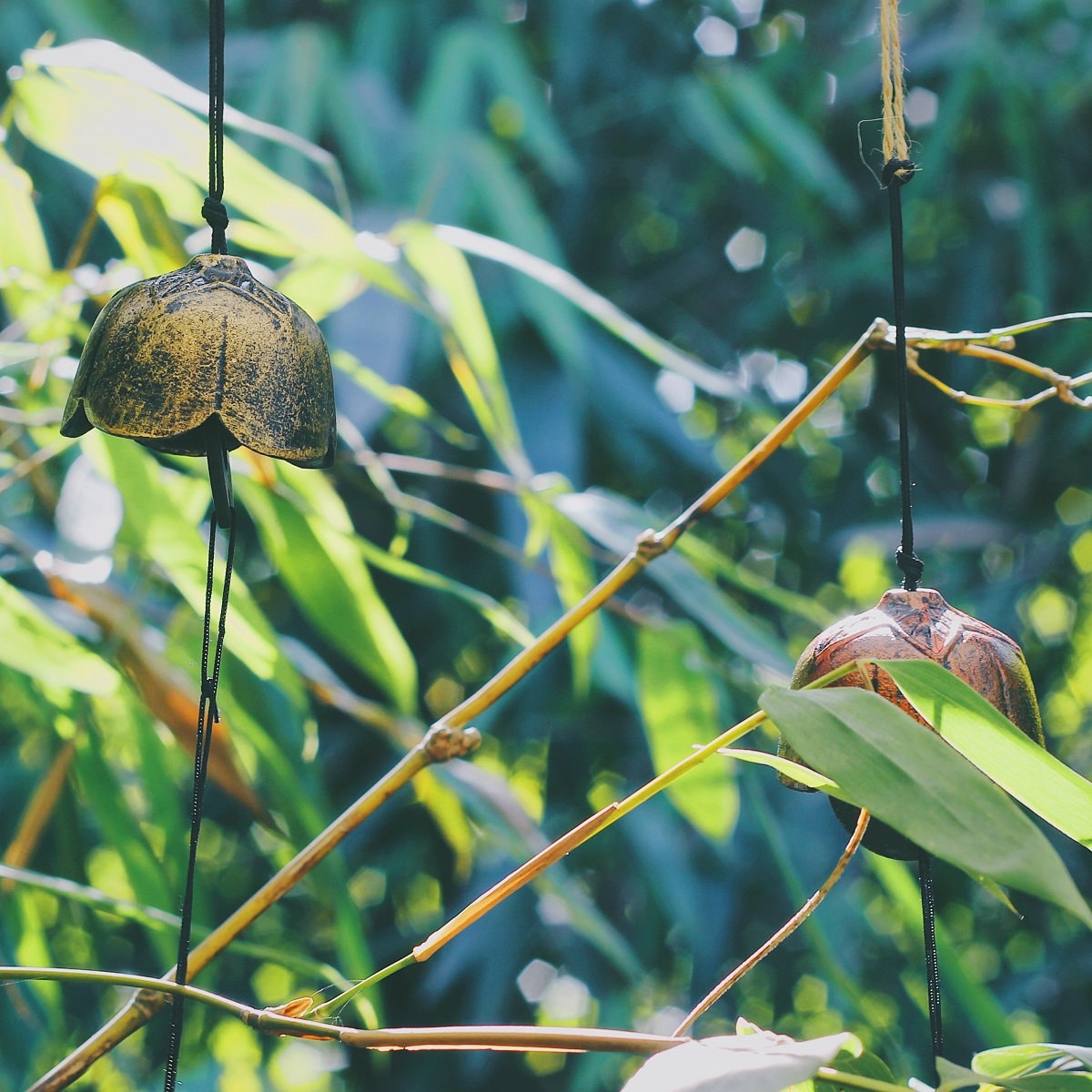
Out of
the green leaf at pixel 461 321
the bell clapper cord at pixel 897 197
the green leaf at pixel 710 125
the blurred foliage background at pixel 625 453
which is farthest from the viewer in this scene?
the green leaf at pixel 710 125

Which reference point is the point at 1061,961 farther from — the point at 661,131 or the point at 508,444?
the point at 508,444

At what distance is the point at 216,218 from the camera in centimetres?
32

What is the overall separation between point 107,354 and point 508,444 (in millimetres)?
319

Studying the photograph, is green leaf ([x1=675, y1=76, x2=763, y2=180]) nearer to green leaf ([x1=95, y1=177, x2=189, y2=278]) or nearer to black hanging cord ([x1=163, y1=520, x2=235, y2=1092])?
green leaf ([x1=95, y1=177, x2=189, y2=278])

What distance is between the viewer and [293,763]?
652mm

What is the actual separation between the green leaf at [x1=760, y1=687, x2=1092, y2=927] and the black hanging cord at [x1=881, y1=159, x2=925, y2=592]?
0.07 meters

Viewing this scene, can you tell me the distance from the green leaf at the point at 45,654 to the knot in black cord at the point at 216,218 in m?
0.20

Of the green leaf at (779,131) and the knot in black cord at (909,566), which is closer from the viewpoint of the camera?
the knot in black cord at (909,566)

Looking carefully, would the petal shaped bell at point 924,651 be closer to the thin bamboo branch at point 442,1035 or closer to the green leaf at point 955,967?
the thin bamboo branch at point 442,1035

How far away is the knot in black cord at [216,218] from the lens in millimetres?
312

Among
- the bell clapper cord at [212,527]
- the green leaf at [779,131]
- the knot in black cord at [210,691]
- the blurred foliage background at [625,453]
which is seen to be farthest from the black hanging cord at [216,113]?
the green leaf at [779,131]

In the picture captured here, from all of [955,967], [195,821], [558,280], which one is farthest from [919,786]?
[955,967]

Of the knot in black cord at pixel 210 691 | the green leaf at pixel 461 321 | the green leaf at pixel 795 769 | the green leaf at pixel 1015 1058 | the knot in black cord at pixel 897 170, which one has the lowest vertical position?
the green leaf at pixel 1015 1058

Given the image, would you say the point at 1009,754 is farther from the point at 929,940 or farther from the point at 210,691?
the point at 210,691
